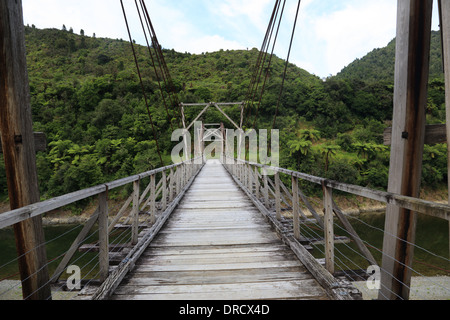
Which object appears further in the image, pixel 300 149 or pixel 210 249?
pixel 300 149

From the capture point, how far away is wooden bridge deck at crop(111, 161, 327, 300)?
68.2 inches

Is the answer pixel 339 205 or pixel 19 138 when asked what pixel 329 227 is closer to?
pixel 19 138

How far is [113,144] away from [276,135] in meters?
17.2

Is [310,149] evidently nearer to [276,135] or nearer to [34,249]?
[276,135]

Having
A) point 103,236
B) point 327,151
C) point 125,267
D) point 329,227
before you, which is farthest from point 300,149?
point 103,236

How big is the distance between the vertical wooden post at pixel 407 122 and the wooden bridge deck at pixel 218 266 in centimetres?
73

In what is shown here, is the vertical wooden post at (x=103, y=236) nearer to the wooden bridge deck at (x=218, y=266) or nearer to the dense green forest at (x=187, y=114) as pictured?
the wooden bridge deck at (x=218, y=266)

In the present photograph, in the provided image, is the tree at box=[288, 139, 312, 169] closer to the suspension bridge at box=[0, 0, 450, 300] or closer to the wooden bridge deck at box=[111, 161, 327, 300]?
the wooden bridge deck at box=[111, 161, 327, 300]

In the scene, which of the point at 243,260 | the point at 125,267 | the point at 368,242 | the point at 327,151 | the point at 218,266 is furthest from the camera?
the point at 327,151

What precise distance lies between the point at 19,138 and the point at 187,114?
29.1 meters

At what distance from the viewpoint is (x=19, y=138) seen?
1623mm

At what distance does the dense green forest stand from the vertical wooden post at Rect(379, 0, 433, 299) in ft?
49.6

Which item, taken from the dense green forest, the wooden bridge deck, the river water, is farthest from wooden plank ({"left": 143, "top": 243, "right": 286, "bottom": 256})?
the dense green forest
